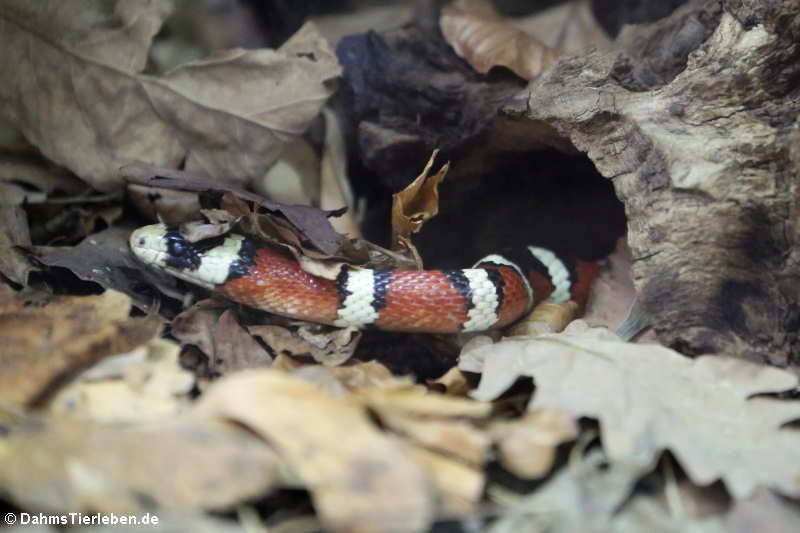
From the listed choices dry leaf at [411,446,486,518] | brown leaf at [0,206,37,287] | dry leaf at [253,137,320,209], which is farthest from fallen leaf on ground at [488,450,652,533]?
dry leaf at [253,137,320,209]

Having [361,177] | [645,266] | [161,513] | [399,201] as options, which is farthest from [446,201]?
[161,513]

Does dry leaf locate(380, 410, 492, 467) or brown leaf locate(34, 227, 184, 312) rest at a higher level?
dry leaf locate(380, 410, 492, 467)

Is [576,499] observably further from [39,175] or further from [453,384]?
[39,175]

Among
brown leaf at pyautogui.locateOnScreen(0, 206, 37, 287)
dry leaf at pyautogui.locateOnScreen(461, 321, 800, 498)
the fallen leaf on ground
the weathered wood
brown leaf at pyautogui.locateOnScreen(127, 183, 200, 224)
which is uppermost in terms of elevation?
the weathered wood

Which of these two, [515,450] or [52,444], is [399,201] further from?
[52,444]

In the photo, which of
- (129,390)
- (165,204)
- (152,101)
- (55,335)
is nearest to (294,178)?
(165,204)

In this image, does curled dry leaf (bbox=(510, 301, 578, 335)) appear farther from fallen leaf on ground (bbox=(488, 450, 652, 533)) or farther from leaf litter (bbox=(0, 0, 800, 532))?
fallen leaf on ground (bbox=(488, 450, 652, 533))
